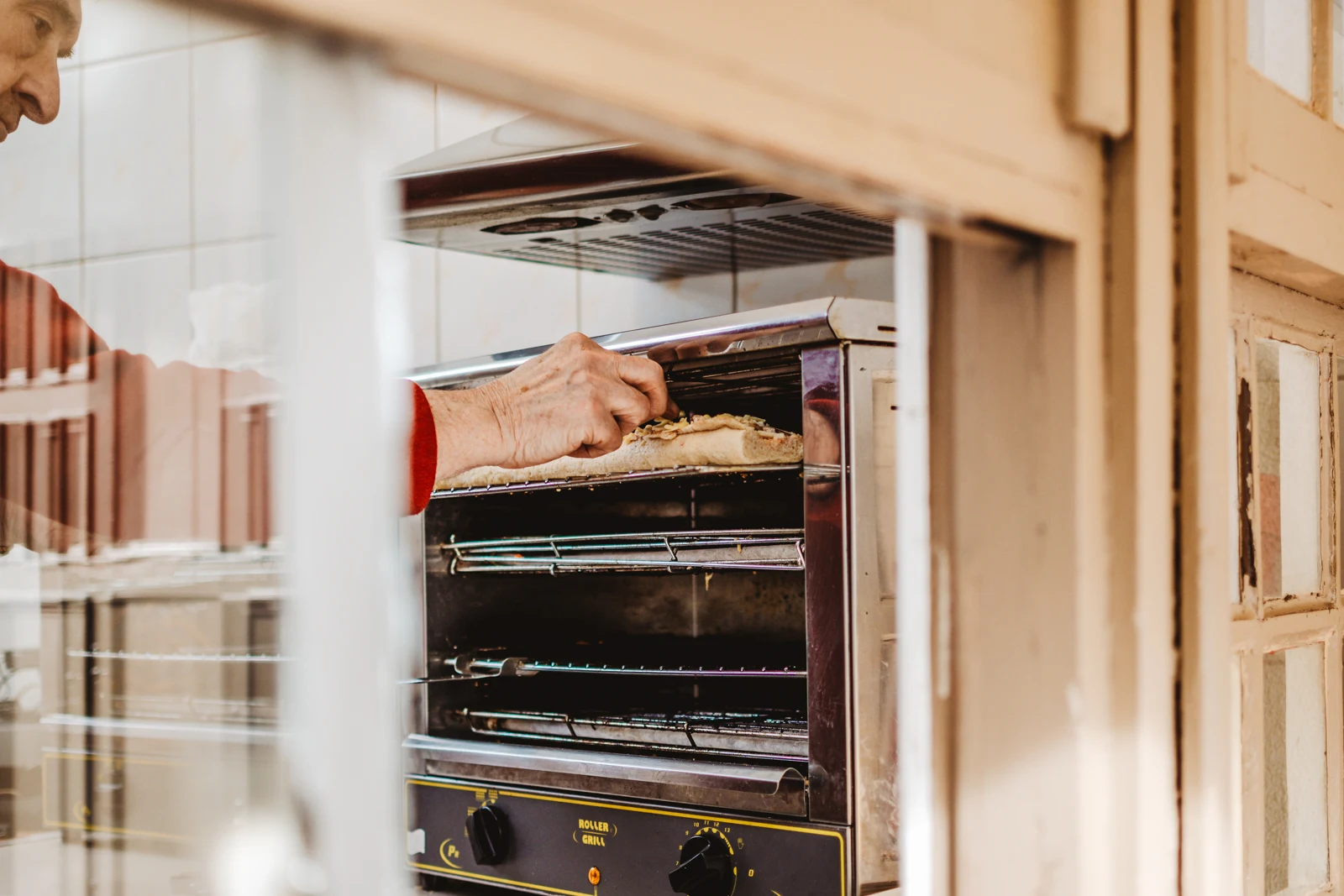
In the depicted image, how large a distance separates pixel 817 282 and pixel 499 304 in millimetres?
739

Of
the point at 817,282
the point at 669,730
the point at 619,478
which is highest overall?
the point at 817,282

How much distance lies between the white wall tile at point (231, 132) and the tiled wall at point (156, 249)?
0.49 m

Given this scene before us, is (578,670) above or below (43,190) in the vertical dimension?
below

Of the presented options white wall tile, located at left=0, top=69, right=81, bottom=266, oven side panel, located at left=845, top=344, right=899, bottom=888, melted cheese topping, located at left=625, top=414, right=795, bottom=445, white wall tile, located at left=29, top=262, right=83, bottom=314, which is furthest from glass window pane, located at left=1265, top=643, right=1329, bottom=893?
white wall tile, located at left=29, top=262, right=83, bottom=314

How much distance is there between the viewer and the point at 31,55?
4.60 feet

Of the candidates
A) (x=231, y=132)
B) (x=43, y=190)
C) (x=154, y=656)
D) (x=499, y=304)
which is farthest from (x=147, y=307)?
(x=43, y=190)

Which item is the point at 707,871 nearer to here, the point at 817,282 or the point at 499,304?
the point at 817,282

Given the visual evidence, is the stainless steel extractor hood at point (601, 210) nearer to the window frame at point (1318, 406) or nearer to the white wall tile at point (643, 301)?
the white wall tile at point (643, 301)

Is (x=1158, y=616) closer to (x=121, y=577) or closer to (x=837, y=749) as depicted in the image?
(x=837, y=749)

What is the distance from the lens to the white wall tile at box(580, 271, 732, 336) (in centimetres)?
226

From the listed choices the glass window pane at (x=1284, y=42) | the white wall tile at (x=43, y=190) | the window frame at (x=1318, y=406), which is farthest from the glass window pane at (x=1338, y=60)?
the white wall tile at (x=43, y=190)

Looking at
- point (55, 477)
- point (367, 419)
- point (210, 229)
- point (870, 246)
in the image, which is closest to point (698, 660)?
point (870, 246)

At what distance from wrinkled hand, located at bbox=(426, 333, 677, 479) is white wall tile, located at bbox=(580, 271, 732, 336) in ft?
2.11

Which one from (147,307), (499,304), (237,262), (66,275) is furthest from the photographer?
(66,275)
